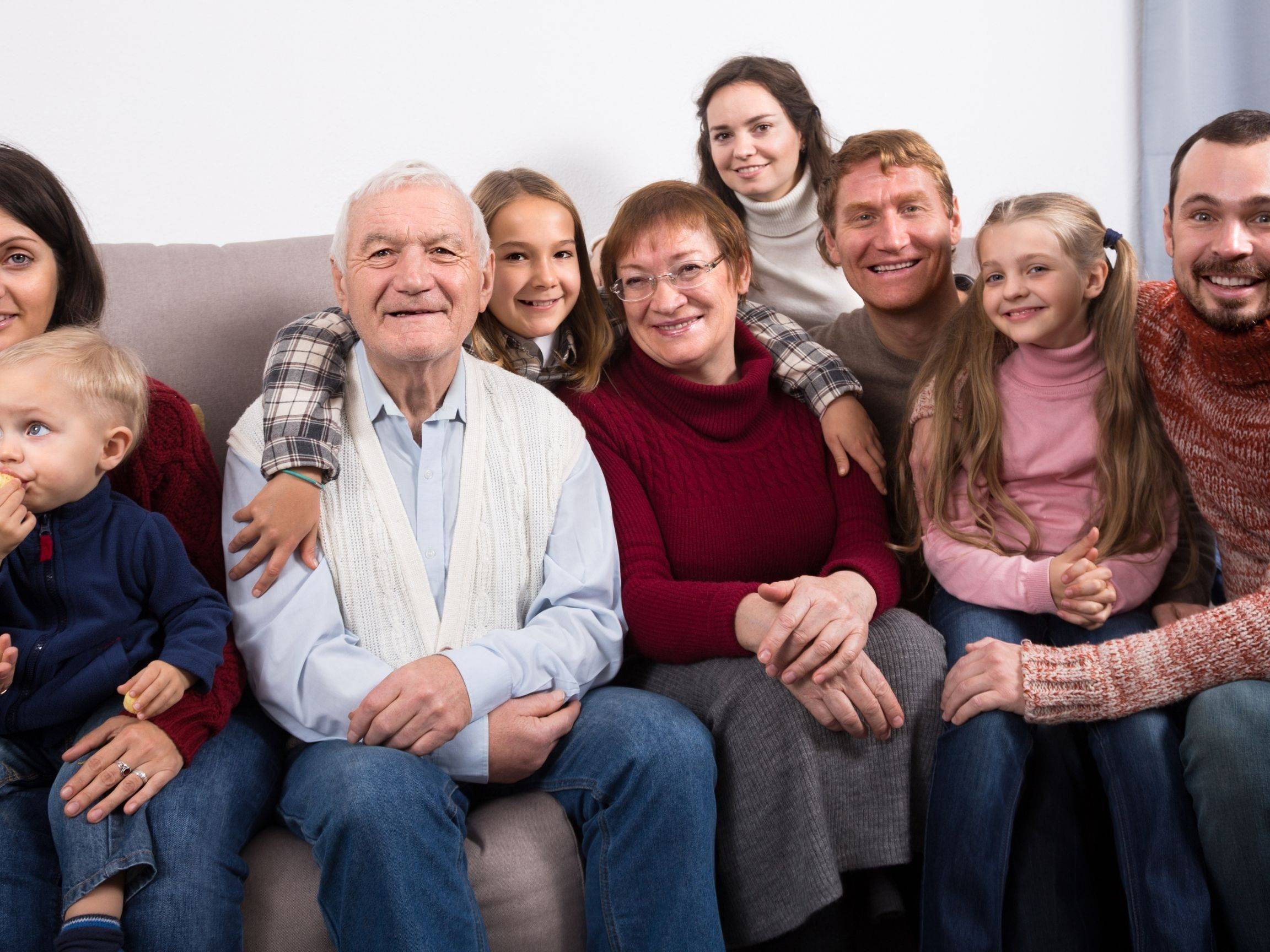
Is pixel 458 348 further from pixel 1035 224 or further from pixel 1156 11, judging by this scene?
pixel 1156 11

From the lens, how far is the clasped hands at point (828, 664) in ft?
5.07

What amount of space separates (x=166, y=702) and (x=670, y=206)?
3.71ft

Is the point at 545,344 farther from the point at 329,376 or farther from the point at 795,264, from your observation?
the point at 795,264

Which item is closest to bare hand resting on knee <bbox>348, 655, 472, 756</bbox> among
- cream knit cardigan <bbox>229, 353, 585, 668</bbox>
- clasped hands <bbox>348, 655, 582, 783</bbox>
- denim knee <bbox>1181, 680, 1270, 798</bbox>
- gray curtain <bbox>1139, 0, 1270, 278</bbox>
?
clasped hands <bbox>348, 655, 582, 783</bbox>

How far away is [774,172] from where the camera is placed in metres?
2.58

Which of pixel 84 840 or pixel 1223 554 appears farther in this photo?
pixel 1223 554

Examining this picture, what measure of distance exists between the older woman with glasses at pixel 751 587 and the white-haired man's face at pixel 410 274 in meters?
0.35

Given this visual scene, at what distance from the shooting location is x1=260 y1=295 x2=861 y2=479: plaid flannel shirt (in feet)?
5.19

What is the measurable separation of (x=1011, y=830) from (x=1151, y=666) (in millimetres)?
297

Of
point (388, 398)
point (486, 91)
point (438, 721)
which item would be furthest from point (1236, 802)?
point (486, 91)

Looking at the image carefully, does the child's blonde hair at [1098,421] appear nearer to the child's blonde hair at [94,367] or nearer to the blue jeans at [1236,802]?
the blue jeans at [1236,802]

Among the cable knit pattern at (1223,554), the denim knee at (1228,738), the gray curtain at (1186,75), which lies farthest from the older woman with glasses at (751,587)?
the gray curtain at (1186,75)

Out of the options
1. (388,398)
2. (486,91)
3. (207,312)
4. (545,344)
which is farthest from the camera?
(486,91)

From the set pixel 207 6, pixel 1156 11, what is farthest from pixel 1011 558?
pixel 1156 11
